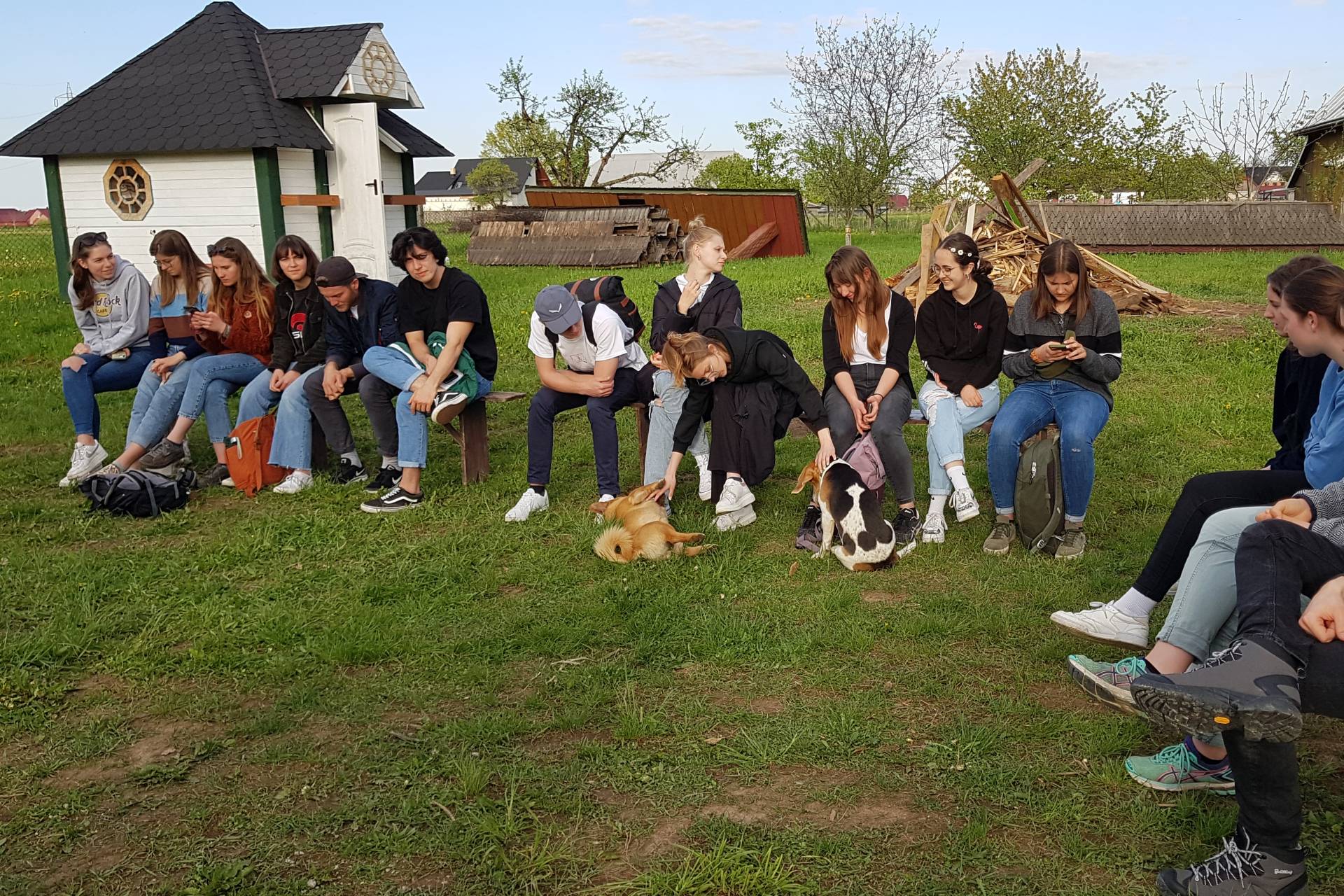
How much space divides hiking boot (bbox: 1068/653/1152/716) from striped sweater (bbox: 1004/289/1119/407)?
1.99m

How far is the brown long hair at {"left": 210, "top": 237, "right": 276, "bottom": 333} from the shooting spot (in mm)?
7074

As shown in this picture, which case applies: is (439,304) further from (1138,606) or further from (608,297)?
(1138,606)

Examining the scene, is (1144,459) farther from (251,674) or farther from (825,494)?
(251,674)

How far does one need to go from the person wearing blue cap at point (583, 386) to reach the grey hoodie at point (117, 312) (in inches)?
113

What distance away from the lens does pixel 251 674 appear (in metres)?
4.21

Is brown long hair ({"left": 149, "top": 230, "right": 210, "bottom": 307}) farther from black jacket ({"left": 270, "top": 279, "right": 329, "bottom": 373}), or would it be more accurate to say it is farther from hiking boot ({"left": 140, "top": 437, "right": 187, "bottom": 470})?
hiking boot ({"left": 140, "top": 437, "right": 187, "bottom": 470})

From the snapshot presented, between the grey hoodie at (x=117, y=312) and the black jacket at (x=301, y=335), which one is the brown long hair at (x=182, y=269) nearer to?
the grey hoodie at (x=117, y=312)

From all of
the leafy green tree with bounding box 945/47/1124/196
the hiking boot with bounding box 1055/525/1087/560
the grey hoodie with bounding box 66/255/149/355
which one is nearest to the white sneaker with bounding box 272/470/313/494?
the grey hoodie with bounding box 66/255/149/355

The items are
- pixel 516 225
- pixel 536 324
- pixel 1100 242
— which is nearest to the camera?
pixel 536 324

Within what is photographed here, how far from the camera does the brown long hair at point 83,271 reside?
7.05 m

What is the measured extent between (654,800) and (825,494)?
2316mm

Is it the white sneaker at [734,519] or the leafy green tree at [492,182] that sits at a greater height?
the leafy green tree at [492,182]

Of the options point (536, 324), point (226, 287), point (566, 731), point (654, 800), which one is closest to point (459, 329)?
point (536, 324)

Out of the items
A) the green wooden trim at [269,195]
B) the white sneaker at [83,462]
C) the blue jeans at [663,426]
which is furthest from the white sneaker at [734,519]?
the green wooden trim at [269,195]
